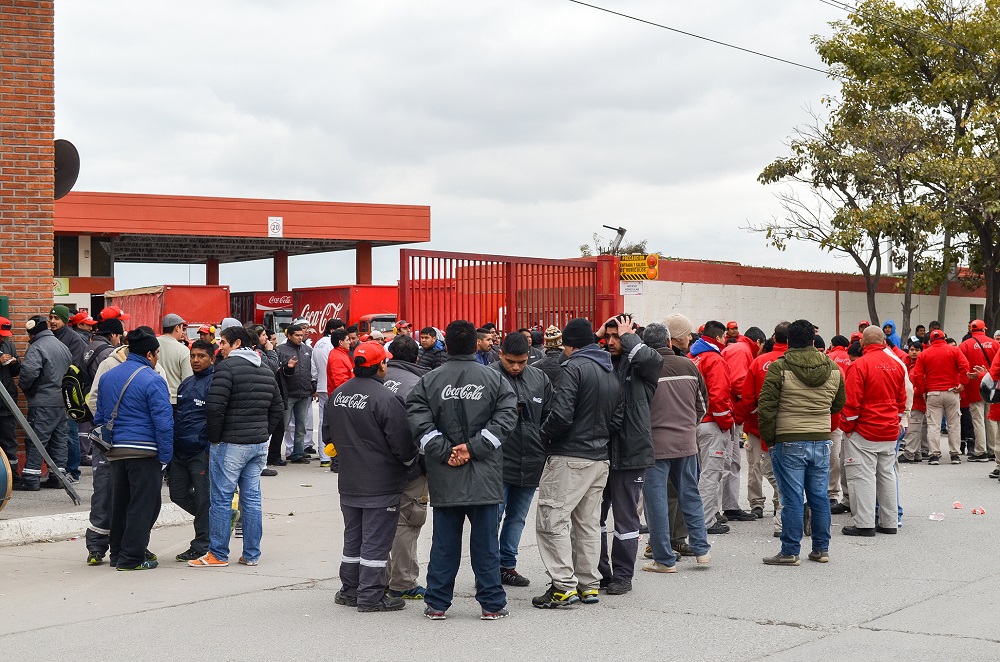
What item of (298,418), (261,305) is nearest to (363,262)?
(261,305)

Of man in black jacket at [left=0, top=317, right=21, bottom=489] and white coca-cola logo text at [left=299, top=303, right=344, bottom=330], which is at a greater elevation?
white coca-cola logo text at [left=299, top=303, right=344, bottom=330]

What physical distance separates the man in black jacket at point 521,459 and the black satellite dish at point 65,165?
7.50 meters

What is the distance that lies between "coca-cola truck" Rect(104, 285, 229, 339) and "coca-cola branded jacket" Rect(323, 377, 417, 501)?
23328 mm

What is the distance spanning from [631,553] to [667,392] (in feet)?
5.00

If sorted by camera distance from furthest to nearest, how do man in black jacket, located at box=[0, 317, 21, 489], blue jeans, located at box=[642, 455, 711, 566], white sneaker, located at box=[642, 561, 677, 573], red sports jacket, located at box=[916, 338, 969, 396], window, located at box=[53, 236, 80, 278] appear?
window, located at box=[53, 236, 80, 278] → red sports jacket, located at box=[916, 338, 969, 396] → man in black jacket, located at box=[0, 317, 21, 489] → white sneaker, located at box=[642, 561, 677, 573] → blue jeans, located at box=[642, 455, 711, 566]

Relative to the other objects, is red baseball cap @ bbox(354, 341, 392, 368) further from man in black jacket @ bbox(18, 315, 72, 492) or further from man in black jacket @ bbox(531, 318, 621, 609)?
man in black jacket @ bbox(18, 315, 72, 492)

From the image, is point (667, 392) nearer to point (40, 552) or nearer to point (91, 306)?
point (40, 552)

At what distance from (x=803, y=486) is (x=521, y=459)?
249 cm

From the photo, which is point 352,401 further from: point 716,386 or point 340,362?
point 340,362

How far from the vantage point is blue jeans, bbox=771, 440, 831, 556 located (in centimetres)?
897

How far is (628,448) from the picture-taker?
7.90 metres

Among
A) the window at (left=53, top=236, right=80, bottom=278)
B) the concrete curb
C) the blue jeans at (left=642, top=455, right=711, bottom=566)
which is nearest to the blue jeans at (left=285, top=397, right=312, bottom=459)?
the concrete curb

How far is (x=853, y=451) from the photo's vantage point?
10.5m

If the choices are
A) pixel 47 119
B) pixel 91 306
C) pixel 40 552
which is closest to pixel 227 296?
pixel 91 306
